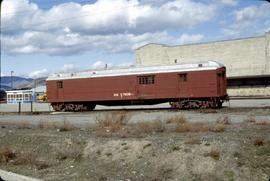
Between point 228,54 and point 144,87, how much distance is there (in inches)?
1839

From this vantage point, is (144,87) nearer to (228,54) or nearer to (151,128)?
(151,128)

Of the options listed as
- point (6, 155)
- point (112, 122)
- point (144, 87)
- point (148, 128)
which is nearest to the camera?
point (6, 155)

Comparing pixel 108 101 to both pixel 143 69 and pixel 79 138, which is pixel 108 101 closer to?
pixel 143 69

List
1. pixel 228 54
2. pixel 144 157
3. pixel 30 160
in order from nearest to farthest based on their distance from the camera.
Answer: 1. pixel 144 157
2. pixel 30 160
3. pixel 228 54

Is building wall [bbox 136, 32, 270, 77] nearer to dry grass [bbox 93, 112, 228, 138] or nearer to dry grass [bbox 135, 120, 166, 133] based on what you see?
dry grass [bbox 93, 112, 228, 138]

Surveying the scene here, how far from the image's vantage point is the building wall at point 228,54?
237 ft

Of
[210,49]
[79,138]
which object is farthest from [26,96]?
[79,138]

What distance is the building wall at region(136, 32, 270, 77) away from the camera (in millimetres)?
72250

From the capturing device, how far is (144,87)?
33.0 m

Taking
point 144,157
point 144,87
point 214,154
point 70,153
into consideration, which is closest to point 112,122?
point 70,153

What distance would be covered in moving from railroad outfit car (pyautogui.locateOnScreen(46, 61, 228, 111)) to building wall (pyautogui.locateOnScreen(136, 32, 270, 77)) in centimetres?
3657

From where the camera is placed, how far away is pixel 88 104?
36.5 m

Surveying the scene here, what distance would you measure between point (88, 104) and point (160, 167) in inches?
1056

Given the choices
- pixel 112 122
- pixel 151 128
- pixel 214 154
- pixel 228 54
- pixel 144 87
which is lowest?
pixel 214 154
